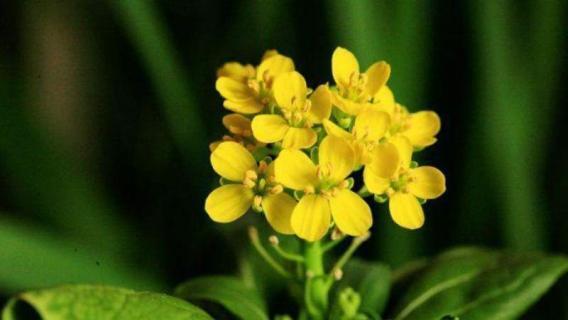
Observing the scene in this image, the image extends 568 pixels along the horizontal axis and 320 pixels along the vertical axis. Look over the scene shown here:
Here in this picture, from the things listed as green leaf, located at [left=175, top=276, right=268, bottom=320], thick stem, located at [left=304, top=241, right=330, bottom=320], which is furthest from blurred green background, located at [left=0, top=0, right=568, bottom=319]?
thick stem, located at [left=304, top=241, right=330, bottom=320]

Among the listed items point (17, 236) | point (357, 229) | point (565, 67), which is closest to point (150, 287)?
point (17, 236)

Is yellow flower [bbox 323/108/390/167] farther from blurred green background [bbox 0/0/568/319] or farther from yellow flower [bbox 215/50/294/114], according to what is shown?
blurred green background [bbox 0/0/568/319]

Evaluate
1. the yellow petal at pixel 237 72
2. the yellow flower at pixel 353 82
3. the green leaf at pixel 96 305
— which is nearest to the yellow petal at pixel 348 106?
the yellow flower at pixel 353 82

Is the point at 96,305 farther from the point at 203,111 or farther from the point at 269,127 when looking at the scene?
the point at 203,111

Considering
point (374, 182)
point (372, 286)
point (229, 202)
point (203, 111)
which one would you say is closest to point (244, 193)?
point (229, 202)

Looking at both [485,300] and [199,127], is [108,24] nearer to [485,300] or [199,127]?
[199,127]

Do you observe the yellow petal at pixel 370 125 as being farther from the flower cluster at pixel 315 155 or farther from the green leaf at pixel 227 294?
the green leaf at pixel 227 294
